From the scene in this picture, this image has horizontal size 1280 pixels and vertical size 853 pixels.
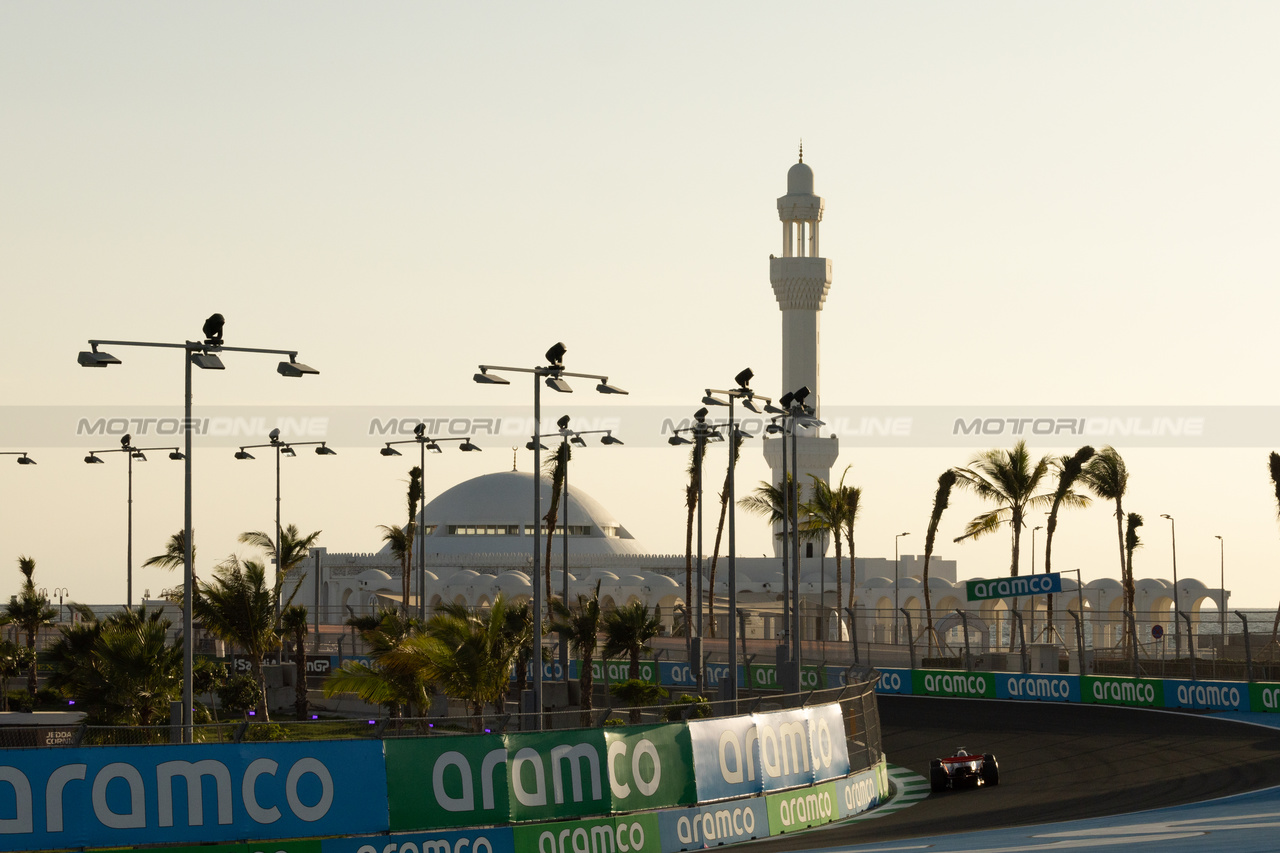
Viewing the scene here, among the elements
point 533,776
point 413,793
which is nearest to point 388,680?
point 533,776

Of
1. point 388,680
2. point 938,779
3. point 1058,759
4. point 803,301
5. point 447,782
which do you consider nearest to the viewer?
point 447,782

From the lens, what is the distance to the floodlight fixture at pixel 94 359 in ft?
86.9

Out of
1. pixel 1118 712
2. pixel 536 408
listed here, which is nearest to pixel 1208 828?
pixel 536 408

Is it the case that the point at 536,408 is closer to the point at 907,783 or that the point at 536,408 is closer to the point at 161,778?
the point at 907,783

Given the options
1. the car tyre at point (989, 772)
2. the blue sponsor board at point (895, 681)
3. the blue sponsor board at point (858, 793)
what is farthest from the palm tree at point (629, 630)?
the blue sponsor board at point (858, 793)

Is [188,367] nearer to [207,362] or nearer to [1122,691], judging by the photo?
[207,362]

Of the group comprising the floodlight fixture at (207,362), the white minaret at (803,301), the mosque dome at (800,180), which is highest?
the mosque dome at (800,180)

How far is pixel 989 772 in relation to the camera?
30156 millimetres

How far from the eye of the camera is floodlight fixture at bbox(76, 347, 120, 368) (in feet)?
86.9

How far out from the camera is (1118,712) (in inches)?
1516

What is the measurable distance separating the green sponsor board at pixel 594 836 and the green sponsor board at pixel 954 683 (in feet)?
83.0

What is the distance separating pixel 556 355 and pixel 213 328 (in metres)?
7.44

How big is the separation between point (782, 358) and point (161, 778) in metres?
77.8

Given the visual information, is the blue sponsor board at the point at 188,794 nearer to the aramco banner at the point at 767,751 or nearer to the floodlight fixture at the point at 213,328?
Result: the aramco banner at the point at 767,751
